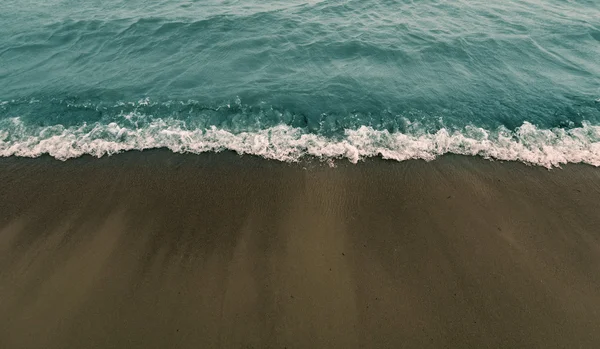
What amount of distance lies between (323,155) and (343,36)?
10.1 meters

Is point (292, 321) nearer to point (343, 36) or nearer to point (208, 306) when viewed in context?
point (208, 306)

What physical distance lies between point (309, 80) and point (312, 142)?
4.50 m

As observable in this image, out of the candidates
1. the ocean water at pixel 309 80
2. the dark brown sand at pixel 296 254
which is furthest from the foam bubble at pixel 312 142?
the dark brown sand at pixel 296 254

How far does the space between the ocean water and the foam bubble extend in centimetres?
6

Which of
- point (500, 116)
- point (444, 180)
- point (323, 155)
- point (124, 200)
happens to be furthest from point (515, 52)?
point (124, 200)

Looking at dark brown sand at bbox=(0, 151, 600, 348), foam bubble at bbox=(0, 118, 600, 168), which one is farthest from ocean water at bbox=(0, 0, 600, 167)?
dark brown sand at bbox=(0, 151, 600, 348)

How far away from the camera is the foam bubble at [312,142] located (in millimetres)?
10703

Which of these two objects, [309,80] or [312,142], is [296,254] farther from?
[309,80]

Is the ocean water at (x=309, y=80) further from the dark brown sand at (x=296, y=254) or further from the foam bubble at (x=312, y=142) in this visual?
the dark brown sand at (x=296, y=254)

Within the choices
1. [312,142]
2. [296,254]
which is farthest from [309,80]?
[296,254]

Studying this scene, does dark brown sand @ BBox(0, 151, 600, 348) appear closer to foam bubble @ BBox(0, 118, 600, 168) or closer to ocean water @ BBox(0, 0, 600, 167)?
foam bubble @ BBox(0, 118, 600, 168)

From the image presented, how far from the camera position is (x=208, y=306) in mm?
7016

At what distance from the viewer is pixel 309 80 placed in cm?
1462

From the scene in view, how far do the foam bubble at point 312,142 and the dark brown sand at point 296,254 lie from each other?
1.81 ft
